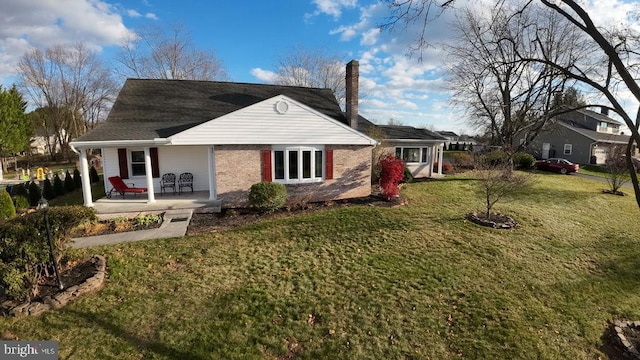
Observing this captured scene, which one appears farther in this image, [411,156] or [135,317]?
[411,156]

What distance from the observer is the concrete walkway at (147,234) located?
323 inches

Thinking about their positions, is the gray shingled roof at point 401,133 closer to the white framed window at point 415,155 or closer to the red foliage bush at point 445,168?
the white framed window at point 415,155

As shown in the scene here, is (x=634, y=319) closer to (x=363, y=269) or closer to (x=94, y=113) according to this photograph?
(x=363, y=269)

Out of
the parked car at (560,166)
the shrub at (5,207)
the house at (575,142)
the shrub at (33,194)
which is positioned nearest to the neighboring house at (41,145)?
the shrub at (33,194)

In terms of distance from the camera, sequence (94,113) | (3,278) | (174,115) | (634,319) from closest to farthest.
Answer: (3,278), (634,319), (174,115), (94,113)

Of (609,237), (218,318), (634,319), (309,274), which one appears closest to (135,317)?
(218,318)

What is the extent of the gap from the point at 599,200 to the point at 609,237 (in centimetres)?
701

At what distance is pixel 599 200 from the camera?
16516mm

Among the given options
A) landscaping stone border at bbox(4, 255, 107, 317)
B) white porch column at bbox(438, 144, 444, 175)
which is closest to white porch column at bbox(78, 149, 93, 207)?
landscaping stone border at bbox(4, 255, 107, 317)

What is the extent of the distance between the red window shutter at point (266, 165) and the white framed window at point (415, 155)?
11639mm

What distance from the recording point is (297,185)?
1292 centimetres

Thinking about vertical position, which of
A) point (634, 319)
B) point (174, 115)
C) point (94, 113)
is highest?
point (94, 113)

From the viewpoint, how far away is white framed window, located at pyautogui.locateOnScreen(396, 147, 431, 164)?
69.8 ft

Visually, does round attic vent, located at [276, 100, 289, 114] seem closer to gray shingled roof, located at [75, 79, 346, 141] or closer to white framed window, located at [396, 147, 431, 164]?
gray shingled roof, located at [75, 79, 346, 141]
